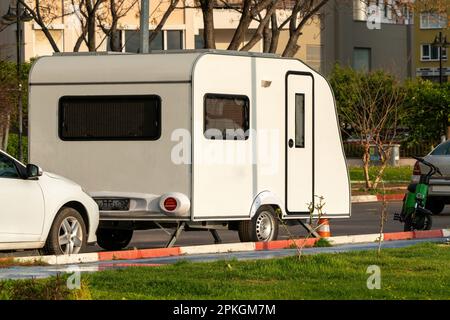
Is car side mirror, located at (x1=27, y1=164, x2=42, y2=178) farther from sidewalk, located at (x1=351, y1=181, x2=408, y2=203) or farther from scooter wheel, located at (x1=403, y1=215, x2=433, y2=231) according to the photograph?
sidewalk, located at (x1=351, y1=181, x2=408, y2=203)

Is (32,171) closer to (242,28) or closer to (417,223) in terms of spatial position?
(417,223)

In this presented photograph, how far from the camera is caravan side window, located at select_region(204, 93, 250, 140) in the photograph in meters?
19.4

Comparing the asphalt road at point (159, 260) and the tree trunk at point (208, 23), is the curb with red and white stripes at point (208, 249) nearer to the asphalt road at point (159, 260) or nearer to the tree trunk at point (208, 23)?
the asphalt road at point (159, 260)

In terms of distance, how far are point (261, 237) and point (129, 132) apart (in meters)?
2.45

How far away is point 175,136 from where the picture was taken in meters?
19.2

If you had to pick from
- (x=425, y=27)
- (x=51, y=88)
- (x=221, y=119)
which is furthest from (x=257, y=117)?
(x=425, y=27)

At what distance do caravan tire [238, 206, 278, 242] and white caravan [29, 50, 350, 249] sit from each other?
1cm

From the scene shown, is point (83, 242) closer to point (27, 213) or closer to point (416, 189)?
point (27, 213)

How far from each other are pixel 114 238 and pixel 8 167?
416 centimetres

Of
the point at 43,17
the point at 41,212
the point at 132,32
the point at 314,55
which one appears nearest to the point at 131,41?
the point at 132,32

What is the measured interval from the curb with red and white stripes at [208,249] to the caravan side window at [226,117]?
152 centimetres

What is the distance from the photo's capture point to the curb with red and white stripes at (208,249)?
16625mm

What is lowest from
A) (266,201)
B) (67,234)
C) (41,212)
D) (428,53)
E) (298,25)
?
(67,234)

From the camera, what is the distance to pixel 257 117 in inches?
791
